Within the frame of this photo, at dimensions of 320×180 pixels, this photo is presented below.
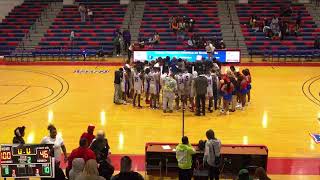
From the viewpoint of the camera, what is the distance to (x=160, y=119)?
52.0 ft

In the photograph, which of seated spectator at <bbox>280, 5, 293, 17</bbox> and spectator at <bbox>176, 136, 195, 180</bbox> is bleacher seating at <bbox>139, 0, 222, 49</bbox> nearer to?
seated spectator at <bbox>280, 5, 293, 17</bbox>

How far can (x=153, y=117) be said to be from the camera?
1608 centimetres

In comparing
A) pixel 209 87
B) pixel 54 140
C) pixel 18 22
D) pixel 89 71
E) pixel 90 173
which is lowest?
pixel 90 173

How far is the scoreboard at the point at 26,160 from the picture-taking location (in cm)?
833

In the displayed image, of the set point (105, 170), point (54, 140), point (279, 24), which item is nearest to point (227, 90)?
point (54, 140)

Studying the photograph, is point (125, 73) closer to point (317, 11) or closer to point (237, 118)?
point (237, 118)

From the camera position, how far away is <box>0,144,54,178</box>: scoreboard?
833 cm

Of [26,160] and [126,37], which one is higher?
[126,37]

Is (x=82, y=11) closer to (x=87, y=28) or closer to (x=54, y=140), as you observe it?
(x=87, y=28)

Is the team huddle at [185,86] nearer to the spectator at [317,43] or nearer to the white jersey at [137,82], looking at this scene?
the white jersey at [137,82]

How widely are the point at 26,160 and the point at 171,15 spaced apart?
25603 millimetres

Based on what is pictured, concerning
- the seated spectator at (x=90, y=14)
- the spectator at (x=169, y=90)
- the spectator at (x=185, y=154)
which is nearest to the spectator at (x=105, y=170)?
the spectator at (x=185, y=154)

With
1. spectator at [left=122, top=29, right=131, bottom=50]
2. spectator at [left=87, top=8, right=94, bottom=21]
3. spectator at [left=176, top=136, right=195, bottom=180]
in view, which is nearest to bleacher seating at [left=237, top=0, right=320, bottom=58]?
spectator at [left=122, top=29, right=131, bottom=50]

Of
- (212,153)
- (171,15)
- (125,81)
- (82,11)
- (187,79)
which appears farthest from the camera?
(171,15)
